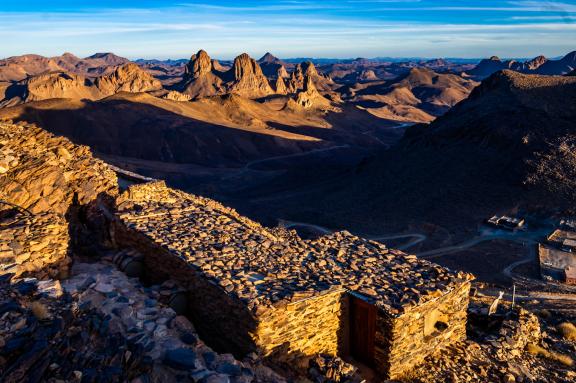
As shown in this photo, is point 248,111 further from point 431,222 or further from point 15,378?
point 15,378

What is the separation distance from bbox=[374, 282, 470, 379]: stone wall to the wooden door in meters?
0.14

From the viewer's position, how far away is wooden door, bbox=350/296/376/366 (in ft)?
29.2

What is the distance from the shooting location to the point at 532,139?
1426 inches

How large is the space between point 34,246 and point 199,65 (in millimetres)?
131040

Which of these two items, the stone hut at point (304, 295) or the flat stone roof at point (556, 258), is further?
the flat stone roof at point (556, 258)

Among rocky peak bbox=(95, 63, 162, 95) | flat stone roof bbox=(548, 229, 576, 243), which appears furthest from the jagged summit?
flat stone roof bbox=(548, 229, 576, 243)

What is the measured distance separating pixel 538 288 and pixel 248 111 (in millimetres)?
67974

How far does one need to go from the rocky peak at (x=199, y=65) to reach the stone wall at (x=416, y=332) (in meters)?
129

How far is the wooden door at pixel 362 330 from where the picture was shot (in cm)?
891

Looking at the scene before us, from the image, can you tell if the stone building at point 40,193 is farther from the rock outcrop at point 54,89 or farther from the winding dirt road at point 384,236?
the rock outcrop at point 54,89

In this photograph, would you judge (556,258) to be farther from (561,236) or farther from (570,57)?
(570,57)

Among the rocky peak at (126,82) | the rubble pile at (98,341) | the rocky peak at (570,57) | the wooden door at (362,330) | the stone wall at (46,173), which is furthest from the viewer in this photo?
the rocky peak at (570,57)

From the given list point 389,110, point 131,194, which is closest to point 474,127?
point 131,194

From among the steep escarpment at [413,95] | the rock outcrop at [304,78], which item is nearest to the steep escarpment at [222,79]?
the rock outcrop at [304,78]
